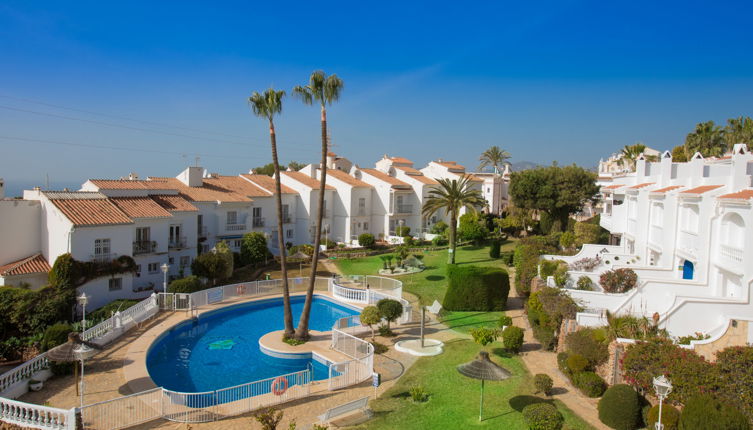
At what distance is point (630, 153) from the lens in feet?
205

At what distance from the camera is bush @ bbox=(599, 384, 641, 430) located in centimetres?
1403

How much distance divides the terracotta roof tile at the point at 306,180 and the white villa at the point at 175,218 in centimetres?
17

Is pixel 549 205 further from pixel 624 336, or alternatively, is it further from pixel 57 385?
pixel 57 385

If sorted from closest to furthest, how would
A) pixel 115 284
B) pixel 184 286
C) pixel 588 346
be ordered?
pixel 588 346, pixel 184 286, pixel 115 284

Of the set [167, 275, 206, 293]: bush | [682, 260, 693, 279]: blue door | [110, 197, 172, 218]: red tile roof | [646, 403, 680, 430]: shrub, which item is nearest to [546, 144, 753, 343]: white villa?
[682, 260, 693, 279]: blue door

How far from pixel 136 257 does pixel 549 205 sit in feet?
125

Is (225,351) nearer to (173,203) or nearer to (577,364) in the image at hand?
(577,364)

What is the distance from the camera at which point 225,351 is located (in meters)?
23.1

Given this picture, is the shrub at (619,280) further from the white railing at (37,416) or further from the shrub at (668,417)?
the white railing at (37,416)

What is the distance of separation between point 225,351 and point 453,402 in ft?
38.6

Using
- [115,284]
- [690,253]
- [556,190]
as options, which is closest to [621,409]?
[690,253]

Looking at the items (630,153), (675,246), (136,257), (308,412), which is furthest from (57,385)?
(630,153)

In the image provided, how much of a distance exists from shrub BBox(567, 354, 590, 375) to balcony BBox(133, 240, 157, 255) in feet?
87.9

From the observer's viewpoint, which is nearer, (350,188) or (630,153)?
(350,188)
